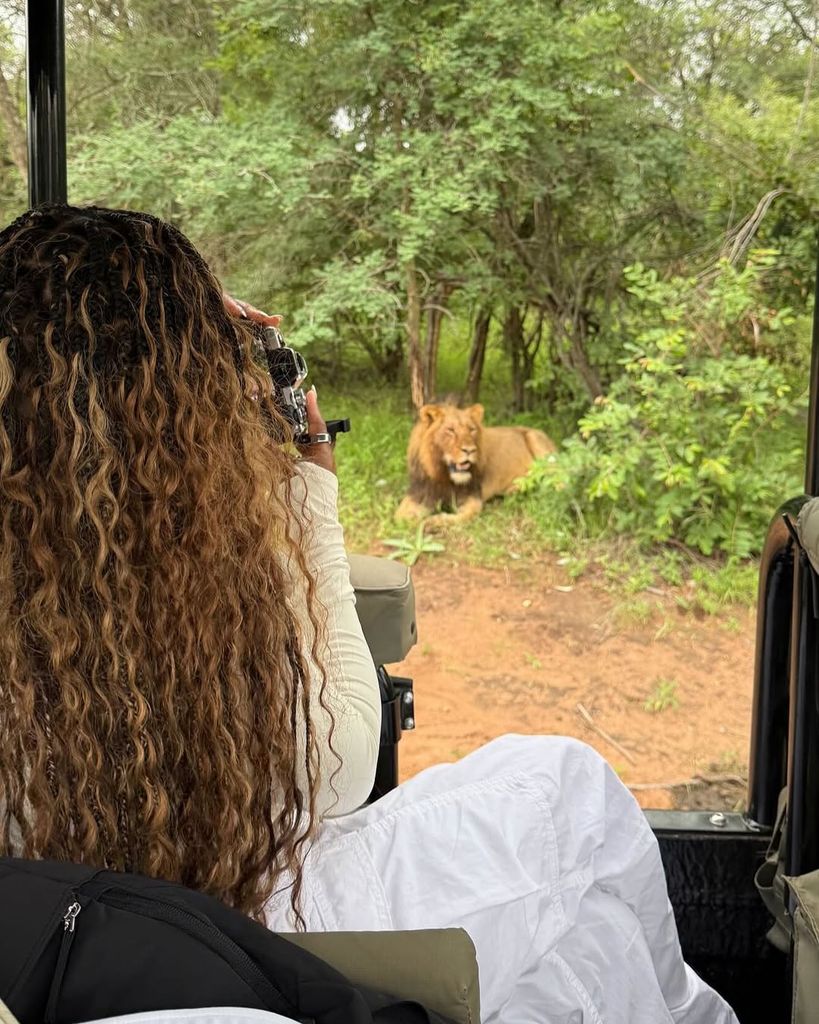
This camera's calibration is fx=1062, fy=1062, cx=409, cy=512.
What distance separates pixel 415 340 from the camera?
2973 mm

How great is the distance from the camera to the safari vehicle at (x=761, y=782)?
1.30 metres

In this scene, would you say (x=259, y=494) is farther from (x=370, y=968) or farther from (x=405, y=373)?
(x=405, y=373)

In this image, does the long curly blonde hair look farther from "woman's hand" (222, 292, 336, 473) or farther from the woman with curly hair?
"woman's hand" (222, 292, 336, 473)

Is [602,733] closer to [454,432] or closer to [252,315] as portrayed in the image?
[454,432]

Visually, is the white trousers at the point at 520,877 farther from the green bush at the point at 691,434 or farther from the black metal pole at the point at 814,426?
the green bush at the point at 691,434

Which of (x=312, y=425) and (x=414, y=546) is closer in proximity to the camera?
(x=312, y=425)

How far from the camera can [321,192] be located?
2.84 m

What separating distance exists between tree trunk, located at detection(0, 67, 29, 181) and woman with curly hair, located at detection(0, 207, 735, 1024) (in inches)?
63.9

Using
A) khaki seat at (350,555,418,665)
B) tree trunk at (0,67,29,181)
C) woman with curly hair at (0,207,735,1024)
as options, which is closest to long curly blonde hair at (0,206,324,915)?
woman with curly hair at (0,207,735,1024)

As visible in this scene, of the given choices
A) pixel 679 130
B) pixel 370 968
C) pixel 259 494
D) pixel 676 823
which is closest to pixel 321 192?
pixel 679 130

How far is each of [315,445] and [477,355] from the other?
2.19 m

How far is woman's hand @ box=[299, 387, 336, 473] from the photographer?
0.88 m

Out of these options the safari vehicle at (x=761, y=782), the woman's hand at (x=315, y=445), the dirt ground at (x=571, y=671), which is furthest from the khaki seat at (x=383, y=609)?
the dirt ground at (x=571, y=671)

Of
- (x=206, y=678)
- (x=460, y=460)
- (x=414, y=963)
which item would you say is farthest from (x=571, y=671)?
(x=414, y=963)
